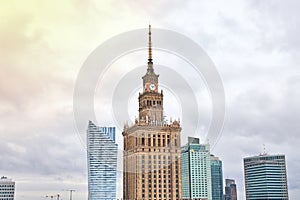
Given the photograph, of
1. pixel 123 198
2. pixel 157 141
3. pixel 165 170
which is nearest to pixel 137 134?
pixel 157 141

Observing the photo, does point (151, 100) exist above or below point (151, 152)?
above

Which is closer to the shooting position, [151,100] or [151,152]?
[151,152]

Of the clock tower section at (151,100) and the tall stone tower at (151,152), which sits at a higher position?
the clock tower section at (151,100)

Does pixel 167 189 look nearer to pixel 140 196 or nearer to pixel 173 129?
pixel 140 196

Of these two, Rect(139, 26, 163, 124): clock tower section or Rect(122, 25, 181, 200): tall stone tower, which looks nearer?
Rect(122, 25, 181, 200): tall stone tower

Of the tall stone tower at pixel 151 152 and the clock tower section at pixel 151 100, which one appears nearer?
the tall stone tower at pixel 151 152

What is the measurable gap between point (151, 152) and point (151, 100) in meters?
15.7

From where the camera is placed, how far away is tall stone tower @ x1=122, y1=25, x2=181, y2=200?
10994cm

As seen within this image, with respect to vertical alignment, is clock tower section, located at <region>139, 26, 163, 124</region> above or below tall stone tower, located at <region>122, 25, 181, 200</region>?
above

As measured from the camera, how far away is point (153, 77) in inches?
4707

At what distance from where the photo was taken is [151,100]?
117m

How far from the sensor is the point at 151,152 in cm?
11119

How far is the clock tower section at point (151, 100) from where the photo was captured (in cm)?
11562

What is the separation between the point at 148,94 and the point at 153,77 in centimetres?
602
